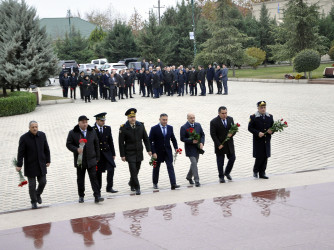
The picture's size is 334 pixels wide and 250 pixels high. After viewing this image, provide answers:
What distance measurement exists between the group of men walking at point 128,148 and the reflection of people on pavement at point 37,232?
159 centimetres

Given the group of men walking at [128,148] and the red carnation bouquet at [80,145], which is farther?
the group of men walking at [128,148]

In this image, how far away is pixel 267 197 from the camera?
383 inches

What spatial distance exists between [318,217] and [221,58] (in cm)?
4012

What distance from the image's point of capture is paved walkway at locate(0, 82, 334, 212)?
1218cm

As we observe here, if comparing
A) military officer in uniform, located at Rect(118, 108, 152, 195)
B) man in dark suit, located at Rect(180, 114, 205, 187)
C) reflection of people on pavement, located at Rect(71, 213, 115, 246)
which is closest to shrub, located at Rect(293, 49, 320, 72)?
man in dark suit, located at Rect(180, 114, 205, 187)

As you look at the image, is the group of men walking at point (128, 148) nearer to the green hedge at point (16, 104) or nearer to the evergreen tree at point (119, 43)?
the green hedge at point (16, 104)

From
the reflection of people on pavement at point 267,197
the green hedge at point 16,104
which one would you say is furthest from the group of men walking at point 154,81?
the reflection of people on pavement at point 267,197

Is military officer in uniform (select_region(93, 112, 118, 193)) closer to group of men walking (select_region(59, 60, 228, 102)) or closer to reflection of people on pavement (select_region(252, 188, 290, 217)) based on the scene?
reflection of people on pavement (select_region(252, 188, 290, 217))

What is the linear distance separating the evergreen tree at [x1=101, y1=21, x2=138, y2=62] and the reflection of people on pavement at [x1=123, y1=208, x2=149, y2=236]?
5174cm

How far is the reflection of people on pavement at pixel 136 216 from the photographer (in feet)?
26.4

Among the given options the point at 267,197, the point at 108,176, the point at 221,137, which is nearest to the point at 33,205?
the point at 108,176

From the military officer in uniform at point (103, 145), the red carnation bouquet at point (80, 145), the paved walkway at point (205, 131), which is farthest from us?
the paved walkway at point (205, 131)

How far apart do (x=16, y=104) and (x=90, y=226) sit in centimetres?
1812

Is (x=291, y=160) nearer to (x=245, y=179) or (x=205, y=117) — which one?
(x=245, y=179)
